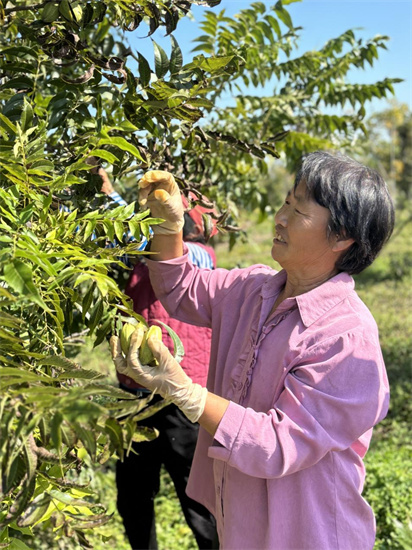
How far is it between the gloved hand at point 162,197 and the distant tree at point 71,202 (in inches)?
1.9

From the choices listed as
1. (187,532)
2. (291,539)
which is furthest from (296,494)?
(187,532)

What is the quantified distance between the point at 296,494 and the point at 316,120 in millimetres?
1709

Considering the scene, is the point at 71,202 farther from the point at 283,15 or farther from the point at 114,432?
the point at 283,15

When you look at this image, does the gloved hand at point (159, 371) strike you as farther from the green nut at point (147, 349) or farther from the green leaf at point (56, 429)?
the green leaf at point (56, 429)

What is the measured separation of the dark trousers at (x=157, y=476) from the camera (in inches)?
94.7

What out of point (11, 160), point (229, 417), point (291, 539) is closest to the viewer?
point (11, 160)

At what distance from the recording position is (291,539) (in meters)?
1.60

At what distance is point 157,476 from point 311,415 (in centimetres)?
124

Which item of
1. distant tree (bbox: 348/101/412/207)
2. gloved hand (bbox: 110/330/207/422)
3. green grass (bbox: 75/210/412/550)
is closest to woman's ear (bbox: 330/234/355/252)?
gloved hand (bbox: 110/330/207/422)

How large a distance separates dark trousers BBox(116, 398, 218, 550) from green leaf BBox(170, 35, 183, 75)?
1307mm

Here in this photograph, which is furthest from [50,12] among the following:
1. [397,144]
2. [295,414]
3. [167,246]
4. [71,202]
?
[397,144]

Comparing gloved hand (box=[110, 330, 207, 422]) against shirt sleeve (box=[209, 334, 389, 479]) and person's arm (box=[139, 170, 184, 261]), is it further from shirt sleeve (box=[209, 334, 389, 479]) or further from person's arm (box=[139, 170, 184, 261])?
person's arm (box=[139, 170, 184, 261])

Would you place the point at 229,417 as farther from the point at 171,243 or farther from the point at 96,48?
the point at 96,48

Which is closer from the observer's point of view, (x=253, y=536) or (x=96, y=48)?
(x=253, y=536)
